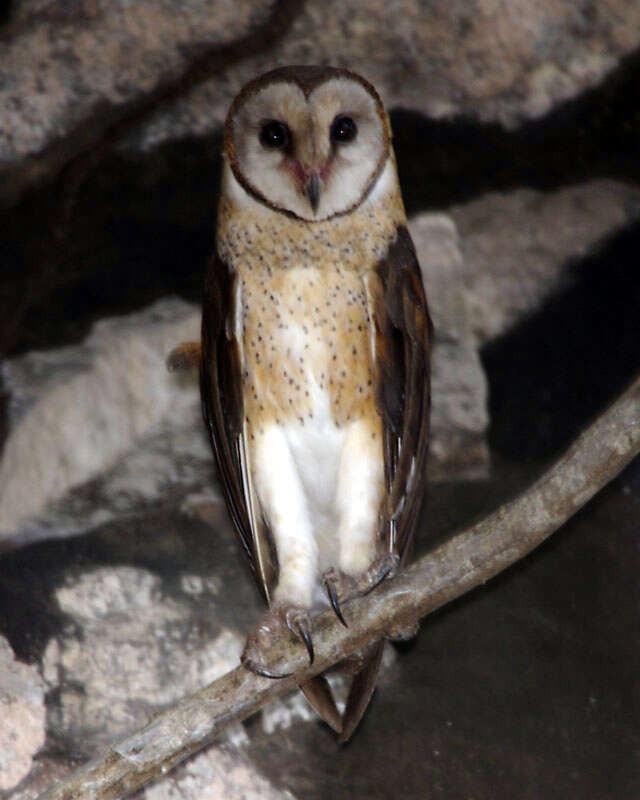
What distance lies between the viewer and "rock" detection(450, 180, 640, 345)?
3045 mm

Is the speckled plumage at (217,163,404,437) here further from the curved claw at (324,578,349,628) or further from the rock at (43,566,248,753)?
the rock at (43,566,248,753)

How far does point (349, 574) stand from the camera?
2.06 m

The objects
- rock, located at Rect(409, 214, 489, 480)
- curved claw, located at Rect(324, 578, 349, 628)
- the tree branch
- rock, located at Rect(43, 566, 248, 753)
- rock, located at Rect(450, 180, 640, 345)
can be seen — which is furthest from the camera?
rock, located at Rect(450, 180, 640, 345)

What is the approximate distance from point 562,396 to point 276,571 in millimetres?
1150

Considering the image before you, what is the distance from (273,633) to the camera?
196 cm

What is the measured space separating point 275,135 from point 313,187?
0.14 metres

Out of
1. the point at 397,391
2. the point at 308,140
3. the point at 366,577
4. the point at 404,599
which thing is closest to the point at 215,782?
the point at 366,577

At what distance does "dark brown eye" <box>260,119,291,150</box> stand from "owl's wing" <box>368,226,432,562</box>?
0.29m

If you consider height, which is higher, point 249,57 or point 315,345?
point 249,57

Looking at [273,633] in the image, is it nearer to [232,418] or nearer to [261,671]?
[261,671]

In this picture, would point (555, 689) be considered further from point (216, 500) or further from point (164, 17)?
point (164, 17)

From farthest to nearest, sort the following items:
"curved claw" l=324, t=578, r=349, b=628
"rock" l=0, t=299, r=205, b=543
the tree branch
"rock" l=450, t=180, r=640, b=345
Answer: "rock" l=450, t=180, r=640, b=345 < "rock" l=0, t=299, r=205, b=543 < "curved claw" l=324, t=578, r=349, b=628 < the tree branch

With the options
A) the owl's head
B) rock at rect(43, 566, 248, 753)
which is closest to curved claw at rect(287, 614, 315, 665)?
rock at rect(43, 566, 248, 753)

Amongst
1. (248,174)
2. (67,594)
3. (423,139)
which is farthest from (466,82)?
(67,594)
